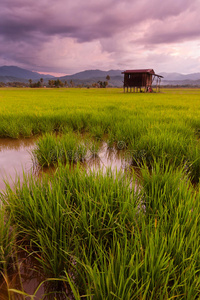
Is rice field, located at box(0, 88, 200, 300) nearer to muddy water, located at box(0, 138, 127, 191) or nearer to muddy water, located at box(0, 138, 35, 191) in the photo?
muddy water, located at box(0, 138, 127, 191)

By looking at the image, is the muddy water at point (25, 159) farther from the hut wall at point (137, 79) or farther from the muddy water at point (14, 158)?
the hut wall at point (137, 79)

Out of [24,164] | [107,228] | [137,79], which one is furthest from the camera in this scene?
[137,79]

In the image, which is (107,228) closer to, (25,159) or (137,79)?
(25,159)

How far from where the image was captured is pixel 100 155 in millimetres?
3092

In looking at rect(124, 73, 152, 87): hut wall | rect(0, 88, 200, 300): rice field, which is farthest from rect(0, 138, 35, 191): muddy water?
rect(124, 73, 152, 87): hut wall

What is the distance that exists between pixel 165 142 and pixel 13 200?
7.24 feet

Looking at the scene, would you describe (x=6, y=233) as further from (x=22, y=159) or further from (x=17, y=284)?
(x=22, y=159)

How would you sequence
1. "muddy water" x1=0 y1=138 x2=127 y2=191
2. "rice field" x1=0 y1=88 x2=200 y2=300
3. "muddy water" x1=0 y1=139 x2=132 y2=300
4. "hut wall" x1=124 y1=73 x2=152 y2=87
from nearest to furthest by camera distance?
"rice field" x1=0 y1=88 x2=200 y2=300 < "muddy water" x1=0 y1=139 x2=132 y2=300 < "muddy water" x1=0 y1=138 x2=127 y2=191 < "hut wall" x1=124 y1=73 x2=152 y2=87

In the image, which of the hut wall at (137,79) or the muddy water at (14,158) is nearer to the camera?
the muddy water at (14,158)

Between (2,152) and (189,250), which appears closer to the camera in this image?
(189,250)

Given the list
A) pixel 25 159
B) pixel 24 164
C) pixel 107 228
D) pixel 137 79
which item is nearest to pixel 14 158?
pixel 25 159

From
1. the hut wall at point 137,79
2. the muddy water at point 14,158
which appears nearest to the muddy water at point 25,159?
the muddy water at point 14,158

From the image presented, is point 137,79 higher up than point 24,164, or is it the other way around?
point 137,79

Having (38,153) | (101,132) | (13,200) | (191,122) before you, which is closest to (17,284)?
(13,200)
